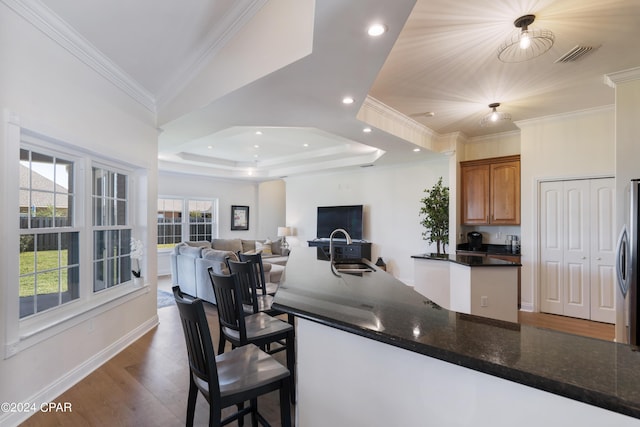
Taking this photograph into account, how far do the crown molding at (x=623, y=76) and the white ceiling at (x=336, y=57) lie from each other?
0.32 feet

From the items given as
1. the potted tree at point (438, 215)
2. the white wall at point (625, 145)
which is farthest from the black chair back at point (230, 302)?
the potted tree at point (438, 215)

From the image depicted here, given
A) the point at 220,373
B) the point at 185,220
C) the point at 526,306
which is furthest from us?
the point at 185,220

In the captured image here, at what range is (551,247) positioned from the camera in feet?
15.0

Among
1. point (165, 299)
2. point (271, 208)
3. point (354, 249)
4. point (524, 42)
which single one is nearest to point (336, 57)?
point (524, 42)

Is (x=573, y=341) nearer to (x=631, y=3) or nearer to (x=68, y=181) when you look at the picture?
(x=631, y=3)

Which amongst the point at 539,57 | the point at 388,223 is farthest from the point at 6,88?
the point at 388,223

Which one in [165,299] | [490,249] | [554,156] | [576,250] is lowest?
[165,299]

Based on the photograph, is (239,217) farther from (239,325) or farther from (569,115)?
(569,115)

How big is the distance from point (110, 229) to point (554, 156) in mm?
6039

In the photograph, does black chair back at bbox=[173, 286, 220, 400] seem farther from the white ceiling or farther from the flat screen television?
the flat screen television

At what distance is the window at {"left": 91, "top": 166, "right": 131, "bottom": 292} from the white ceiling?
0.99 metres

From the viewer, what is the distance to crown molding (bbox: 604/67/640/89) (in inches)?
125

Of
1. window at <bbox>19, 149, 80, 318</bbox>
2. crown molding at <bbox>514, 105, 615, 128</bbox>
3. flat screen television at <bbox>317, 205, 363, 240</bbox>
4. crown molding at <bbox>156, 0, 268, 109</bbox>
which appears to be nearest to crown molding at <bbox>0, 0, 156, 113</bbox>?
crown molding at <bbox>156, 0, 268, 109</bbox>

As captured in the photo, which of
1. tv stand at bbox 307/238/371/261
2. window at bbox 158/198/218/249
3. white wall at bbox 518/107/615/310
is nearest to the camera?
white wall at bbox 518/107/615/310
